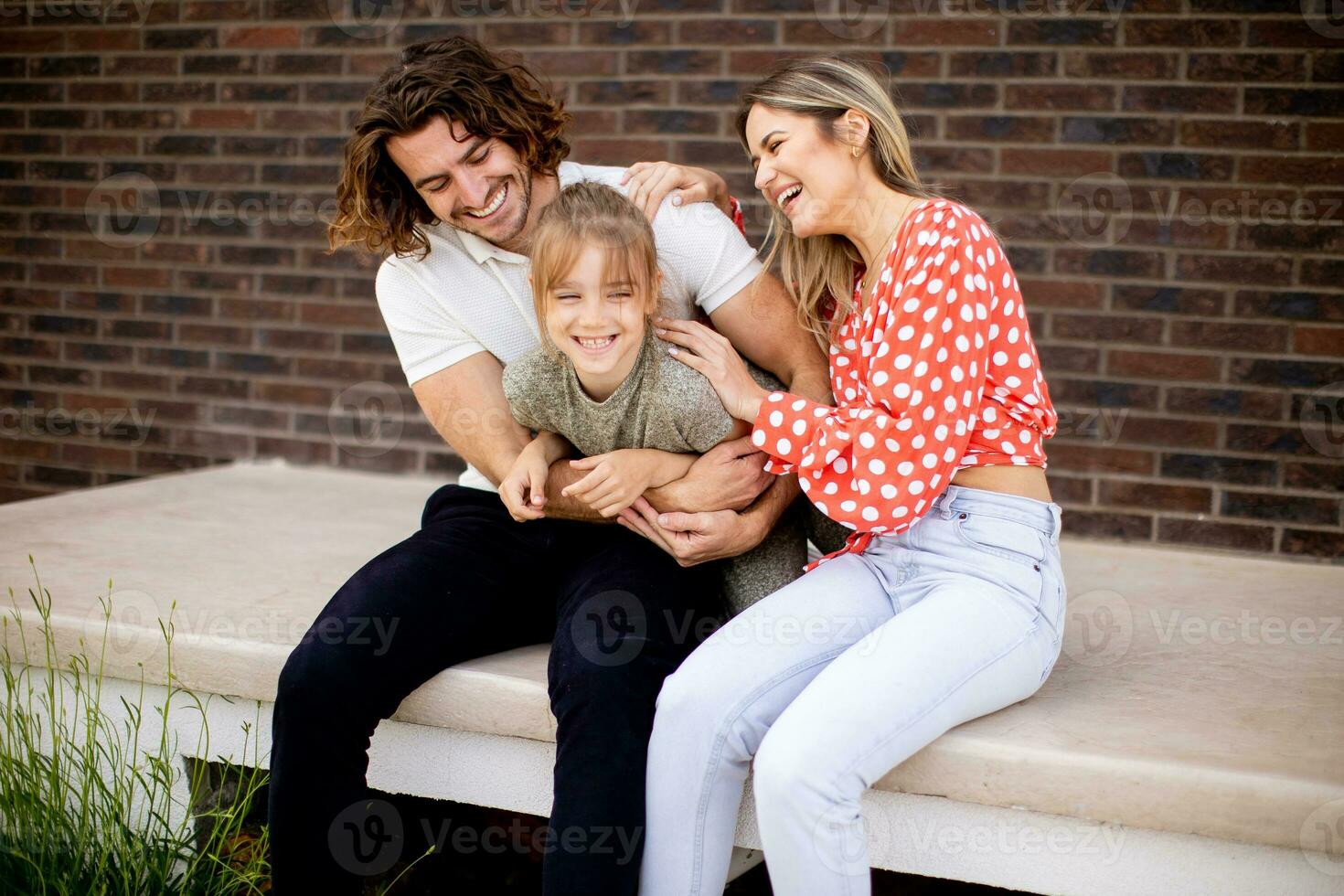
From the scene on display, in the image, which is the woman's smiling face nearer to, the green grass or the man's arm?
the man's arm

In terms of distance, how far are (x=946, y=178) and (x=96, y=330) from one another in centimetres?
315

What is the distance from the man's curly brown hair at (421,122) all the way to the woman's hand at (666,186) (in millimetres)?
191

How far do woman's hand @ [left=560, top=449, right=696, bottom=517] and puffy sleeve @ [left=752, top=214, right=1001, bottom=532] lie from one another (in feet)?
1.00

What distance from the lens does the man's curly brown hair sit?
93.4 inches

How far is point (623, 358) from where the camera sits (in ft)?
7.38

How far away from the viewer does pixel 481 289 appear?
2543mm

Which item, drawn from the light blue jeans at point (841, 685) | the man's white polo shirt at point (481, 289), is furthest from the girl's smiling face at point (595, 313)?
the light blue jeans at point (841, 685)

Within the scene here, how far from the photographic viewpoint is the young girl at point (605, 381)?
2.17 meters

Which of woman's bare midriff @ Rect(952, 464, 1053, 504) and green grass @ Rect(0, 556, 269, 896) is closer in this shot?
woman's bare midriff @ Rect(952, 464, 1053, 504)

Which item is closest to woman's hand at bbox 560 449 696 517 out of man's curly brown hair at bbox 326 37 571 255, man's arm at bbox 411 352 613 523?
man's arm at bbox 411 352 613 523

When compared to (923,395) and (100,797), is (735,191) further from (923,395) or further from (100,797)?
(100,797)

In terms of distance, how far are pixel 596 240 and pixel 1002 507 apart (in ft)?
2.81

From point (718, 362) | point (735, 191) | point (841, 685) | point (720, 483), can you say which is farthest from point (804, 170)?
point (735, 191)

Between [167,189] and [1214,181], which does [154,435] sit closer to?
[167,189]
